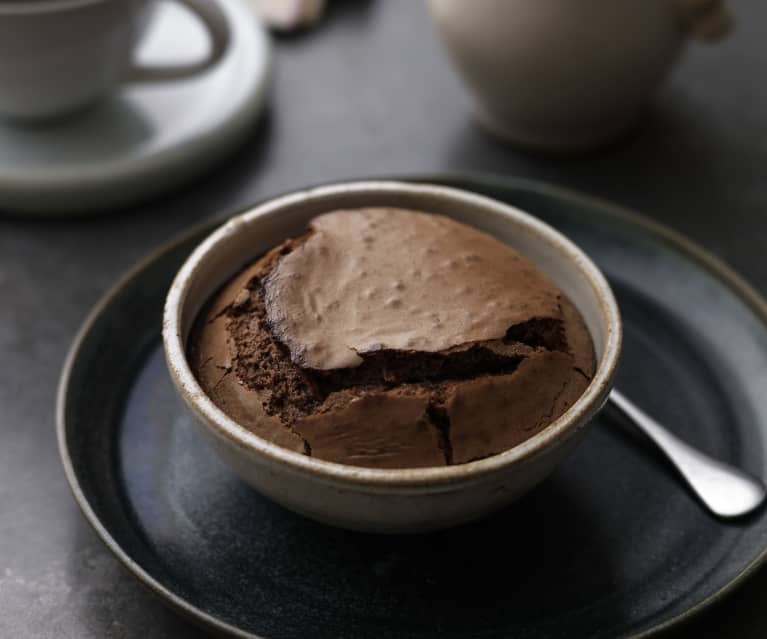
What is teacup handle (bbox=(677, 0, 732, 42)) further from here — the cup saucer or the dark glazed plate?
the cup saucer

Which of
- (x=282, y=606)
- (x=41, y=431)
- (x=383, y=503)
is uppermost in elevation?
(x=383, y=503)

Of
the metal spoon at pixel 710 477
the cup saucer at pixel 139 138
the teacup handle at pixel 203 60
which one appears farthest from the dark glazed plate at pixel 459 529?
the teacup handle at pixel 203 60

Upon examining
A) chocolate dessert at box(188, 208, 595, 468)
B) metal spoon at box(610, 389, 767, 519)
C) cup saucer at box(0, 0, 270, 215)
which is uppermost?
chocolate dessert at box(188, 208, 595, 468)

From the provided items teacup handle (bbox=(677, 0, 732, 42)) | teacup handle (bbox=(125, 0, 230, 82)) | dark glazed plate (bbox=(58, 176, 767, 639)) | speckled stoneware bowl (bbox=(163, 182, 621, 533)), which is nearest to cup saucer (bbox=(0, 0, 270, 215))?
teacup handle (bbox=(125, 0, 230, 82))

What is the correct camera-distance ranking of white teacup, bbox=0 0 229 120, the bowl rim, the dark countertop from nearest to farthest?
the bowl rim → the dark countertop → white teacup, bbox=0 0 229 120

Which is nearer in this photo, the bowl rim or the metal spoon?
the bowl rim

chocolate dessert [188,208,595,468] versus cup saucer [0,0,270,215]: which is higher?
chocolate dessert [188,208,595,468]

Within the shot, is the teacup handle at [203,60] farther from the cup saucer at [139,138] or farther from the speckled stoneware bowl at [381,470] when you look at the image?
the speckled stoneware bowl at [381,470]

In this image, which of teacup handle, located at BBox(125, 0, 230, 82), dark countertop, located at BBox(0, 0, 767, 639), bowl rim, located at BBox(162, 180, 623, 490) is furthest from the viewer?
teacup handle, located at BBox(125, 0, 230, 82)

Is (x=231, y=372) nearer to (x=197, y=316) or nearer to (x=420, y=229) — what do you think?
(x=197, y=316)

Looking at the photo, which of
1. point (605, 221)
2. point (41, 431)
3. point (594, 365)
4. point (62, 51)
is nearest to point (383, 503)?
point (594, 365)
